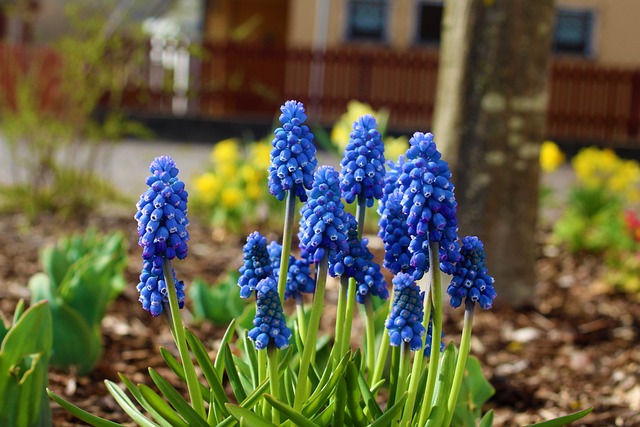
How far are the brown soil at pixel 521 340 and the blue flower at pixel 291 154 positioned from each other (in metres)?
1.17

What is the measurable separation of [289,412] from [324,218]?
0.33m

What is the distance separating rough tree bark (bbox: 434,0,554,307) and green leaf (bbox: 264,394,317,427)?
281cm

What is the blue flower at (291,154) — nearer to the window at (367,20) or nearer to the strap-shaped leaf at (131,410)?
the strap-shaped leaf at (131,410)

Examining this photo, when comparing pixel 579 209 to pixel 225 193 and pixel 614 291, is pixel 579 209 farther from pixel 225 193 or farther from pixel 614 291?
pixel 225 193

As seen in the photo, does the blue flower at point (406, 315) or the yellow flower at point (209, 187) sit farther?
the yellow flower at point (209, 187)

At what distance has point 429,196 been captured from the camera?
162 cm

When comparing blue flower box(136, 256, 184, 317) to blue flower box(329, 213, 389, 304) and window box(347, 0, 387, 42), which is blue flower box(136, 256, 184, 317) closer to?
blue flower box(329, 213, 389, 304)

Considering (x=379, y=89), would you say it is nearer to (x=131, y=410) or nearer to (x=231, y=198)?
(x=231, y=198)

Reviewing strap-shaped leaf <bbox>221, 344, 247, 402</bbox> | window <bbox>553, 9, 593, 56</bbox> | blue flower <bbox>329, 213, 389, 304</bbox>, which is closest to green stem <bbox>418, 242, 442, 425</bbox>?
blue flower <bbox>329, 213, 389, 304</bbox>

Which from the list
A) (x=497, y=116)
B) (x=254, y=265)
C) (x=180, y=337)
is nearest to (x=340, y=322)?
(x=254, y=265)

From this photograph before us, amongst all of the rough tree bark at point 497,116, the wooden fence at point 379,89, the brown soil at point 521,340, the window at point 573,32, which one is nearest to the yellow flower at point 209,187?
the brown soil at point 521,340

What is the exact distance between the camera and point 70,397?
2.82m

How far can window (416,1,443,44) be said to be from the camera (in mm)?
16484

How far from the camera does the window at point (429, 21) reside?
54.1ft
